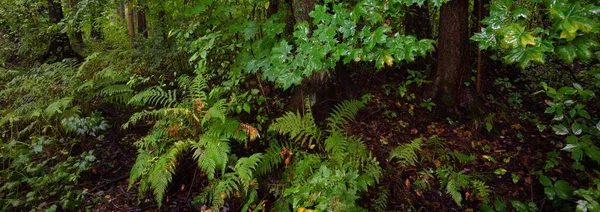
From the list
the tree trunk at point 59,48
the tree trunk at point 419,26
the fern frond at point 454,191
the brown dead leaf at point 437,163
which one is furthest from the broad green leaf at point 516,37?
the tree trunk at point 59,48

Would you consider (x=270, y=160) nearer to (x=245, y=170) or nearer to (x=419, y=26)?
(x=245, y=170)

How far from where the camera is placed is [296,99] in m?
3.82

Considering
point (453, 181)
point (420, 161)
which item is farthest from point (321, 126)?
point (453, 181)

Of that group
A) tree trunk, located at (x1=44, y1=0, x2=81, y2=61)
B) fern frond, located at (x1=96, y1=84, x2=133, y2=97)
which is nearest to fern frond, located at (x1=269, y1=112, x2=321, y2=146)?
fern frond, located at (x1=96, y1=84, x2=133, y2=97)

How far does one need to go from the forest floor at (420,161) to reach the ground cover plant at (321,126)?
0.05 feet

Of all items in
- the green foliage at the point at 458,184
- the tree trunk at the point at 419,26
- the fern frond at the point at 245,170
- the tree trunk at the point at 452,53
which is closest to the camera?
the fern frond at the point at 245,170

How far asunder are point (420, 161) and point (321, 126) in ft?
3.53

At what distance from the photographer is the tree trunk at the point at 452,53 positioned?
3818mm

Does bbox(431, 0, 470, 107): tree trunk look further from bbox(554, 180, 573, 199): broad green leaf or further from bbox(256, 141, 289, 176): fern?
bbox(256, 141, 289, 176): fern

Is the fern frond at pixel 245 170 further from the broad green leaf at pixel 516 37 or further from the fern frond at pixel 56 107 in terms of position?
the fern frond at pixel 56 107

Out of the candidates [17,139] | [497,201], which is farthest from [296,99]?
[17,139]

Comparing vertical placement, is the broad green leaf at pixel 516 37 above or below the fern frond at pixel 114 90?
above

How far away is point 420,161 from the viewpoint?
3.43 metres

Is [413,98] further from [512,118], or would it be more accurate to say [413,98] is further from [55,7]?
[55,7]
